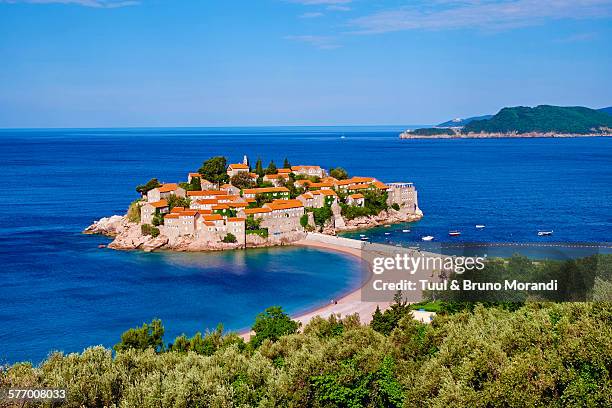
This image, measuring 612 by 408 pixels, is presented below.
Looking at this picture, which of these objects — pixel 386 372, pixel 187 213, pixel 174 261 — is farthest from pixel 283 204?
pixel 386 372

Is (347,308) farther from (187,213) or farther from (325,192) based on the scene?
(325,192)

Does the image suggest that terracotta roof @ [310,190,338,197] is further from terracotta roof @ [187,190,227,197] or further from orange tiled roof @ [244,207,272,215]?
terracotta roof @ [187,190,227,197]

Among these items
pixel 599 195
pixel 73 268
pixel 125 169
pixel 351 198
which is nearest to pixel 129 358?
pixel 73 268

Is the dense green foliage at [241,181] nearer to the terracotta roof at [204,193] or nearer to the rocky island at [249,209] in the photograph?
the rocky island at [249,209]

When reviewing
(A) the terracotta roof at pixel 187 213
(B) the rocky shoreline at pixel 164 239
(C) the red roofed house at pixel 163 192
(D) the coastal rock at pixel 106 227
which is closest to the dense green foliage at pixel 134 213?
(B) the rocky shoreline at pixel 164 239

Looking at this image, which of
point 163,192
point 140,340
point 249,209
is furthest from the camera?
→ point 163,192

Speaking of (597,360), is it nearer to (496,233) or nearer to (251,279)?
(251,279)

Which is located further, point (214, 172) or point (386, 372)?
point (214, 172)
